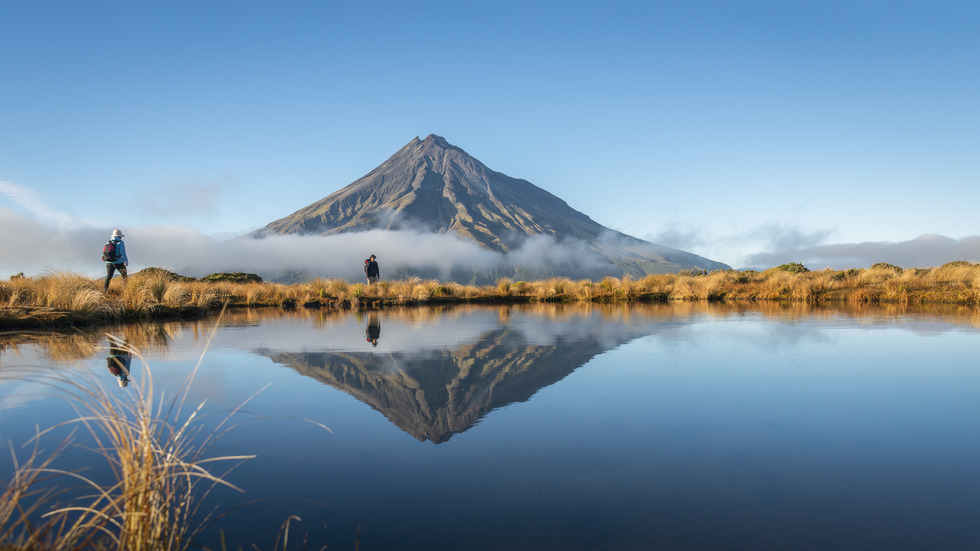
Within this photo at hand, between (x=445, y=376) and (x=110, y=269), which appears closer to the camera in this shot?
(x=445, y=376)

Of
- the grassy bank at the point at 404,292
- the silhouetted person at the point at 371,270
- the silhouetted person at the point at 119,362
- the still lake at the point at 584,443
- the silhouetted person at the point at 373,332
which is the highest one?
the silhouetted person at the point at 371,270

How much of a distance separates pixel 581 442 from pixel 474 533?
1.28m

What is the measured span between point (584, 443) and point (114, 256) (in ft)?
47.4

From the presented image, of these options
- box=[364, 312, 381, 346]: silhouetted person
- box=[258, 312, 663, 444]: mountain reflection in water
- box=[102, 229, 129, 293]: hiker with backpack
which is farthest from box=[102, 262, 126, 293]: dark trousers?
box=[258, 312, 663, 444]: mountain reflection in water

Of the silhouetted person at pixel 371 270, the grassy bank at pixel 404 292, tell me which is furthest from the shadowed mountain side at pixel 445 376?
the silhouetted person at pixel 371 270

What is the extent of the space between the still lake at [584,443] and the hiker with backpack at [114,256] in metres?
7.21

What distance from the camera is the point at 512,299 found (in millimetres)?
23062

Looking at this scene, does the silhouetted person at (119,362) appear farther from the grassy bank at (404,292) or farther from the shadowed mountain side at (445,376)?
the grassy bank at (404,292)

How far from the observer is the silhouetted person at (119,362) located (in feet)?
16.1

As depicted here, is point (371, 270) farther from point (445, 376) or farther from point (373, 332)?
point (445, 376)

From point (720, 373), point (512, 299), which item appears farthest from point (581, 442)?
point (512, 299)

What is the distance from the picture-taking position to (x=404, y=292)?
2097 cm

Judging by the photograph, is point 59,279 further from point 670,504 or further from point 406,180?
point 406,180

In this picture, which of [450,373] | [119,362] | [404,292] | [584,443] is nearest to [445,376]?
[450,373]
